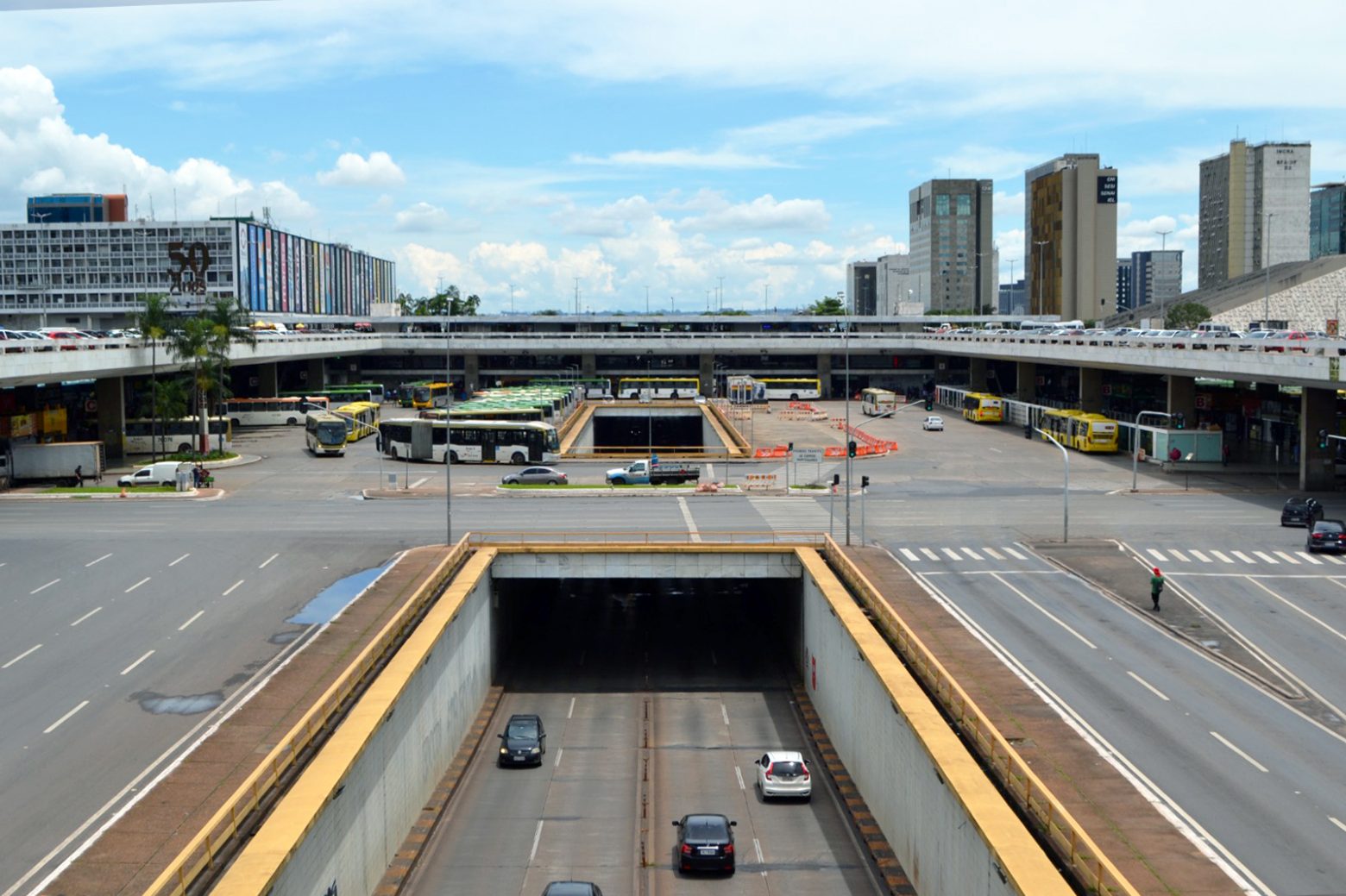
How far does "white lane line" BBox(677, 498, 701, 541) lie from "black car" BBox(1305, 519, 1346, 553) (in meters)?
25.5

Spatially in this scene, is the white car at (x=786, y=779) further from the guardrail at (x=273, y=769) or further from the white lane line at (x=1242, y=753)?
the guardrail at (x=273, y=769)

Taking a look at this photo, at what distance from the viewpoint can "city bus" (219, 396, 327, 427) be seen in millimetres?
114875

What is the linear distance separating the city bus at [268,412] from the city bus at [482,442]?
31345mm

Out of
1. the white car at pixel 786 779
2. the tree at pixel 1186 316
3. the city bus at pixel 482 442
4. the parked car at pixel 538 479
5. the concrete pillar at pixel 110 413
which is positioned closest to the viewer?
the white car at pixel 786 779

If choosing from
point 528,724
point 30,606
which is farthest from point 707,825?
point 30,606

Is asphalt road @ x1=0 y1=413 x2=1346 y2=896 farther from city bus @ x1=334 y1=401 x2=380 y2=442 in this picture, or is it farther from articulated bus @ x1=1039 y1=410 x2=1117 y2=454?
city bus @ x1=334 y1=401 x2=380 y2=442

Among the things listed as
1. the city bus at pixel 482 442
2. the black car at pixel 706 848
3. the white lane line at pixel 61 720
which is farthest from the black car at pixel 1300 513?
the white lane line at pixel 61 720

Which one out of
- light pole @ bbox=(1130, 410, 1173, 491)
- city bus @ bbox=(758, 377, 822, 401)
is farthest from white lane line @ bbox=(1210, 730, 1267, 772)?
city bus @ bbox=(758, 377, 822, 401)

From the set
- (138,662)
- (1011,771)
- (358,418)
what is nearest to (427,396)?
(358,418)

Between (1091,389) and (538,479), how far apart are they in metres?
53.1

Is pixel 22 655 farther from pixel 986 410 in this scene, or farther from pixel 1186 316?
pixel 1186 316

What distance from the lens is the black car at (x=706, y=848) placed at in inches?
1137

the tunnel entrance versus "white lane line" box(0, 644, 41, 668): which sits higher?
"white lane line" box(0, 644, 41, 668)

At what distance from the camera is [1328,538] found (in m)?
52.9
